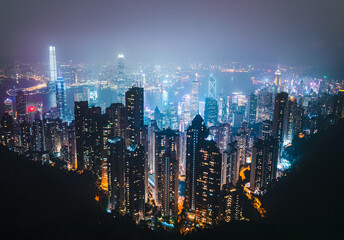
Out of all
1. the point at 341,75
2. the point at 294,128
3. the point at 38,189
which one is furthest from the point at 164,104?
the point at 38,189

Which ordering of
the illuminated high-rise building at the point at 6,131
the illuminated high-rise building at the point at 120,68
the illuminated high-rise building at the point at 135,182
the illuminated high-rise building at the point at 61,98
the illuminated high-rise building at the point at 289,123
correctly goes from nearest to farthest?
the illuminated high-rise building at the point at 135,182 < the illuminated high-rise building at the point at 6,131 < the illuminated high-rise building at the point at 289,123 < the illuminated high-rise building at the point at 61,98 < the illuminated high-rise building at the point at 120,68

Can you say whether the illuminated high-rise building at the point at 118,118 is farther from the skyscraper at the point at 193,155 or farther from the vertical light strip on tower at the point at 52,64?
the vertical light strip on tower at the point at 52,64

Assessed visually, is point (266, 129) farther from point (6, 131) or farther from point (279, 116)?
point (6, 131)

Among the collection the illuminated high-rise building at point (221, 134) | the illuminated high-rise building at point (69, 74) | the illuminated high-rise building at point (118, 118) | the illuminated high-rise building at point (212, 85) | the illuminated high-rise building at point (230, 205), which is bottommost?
the illuminated high-rise building at point (230, 205)

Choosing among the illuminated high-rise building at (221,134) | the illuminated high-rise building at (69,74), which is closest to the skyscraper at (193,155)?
the illuminated high-rise building at (221,134)

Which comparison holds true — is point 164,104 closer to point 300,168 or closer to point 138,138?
point 138,138

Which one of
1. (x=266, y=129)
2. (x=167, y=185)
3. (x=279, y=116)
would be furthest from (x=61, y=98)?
(x=279, y=116)
